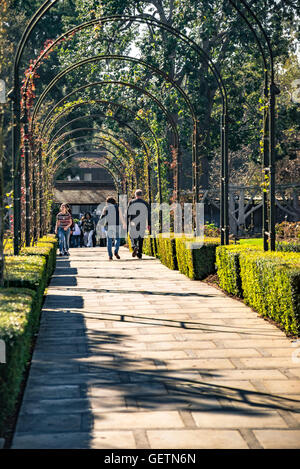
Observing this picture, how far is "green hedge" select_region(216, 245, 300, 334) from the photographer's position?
6.83 meters

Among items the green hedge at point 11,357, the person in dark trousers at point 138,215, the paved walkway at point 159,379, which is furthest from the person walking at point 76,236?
the green hedge at point 11,357

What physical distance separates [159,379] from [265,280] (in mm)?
2880

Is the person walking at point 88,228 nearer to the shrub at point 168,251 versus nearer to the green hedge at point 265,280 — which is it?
the shrub at point 168,251

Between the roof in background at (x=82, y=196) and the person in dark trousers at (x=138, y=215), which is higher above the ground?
the roof in background at (x=82, y=196)

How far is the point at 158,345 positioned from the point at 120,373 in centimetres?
111

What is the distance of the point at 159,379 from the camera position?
210 inches

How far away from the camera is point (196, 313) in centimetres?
854

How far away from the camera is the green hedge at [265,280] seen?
6.83 m

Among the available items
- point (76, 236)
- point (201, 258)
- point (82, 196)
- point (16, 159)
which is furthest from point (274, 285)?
point (82, 196)

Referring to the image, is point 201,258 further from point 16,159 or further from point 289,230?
point 289,230

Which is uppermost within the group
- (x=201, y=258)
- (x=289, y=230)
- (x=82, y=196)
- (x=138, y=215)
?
(x=82, y=196)

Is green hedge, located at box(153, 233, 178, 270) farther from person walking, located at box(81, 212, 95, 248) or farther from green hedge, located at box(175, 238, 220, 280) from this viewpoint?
person walking, located at box(81, 212, 95, 248)

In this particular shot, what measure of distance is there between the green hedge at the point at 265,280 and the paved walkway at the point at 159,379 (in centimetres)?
20

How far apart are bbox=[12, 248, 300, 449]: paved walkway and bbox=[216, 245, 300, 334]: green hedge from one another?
20 cm
